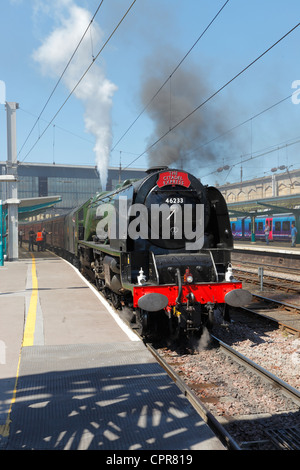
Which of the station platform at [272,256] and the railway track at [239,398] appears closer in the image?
the railway track at [239,398]

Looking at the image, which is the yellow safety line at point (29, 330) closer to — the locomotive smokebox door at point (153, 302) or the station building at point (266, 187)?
the locomotive smokebox door at point (153, 302)

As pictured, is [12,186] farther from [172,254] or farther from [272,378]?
[272,378]

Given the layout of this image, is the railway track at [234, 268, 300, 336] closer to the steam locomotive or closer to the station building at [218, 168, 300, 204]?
the steam locomotive

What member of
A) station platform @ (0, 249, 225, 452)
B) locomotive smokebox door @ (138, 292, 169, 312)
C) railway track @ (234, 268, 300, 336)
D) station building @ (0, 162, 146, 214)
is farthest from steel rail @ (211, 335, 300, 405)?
station building @ (0, 162, 146, 214)

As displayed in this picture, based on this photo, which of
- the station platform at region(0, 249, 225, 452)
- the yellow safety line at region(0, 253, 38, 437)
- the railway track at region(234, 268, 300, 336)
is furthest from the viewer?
the railway track at region(234, 268, 300, 336)

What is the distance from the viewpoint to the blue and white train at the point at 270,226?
29.0 metres

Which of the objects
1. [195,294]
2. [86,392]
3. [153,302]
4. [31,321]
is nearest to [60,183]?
[31,321]

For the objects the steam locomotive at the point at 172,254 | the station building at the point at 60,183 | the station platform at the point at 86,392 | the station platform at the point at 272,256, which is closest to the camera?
the station platform at the point at 86,392

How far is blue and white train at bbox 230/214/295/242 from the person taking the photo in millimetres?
29000

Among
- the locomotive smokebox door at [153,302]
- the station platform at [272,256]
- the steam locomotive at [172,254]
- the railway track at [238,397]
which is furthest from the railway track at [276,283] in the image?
the locomotive smokebox door at [153,302]

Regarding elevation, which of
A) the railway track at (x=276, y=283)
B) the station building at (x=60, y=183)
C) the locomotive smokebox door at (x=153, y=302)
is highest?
the station building at (x=60, y=183)

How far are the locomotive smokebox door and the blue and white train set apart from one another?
79.3 ft

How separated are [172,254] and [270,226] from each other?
25541mm
